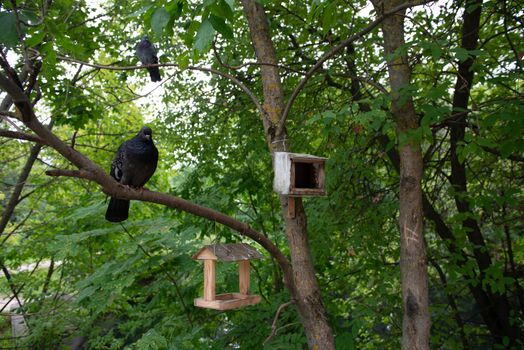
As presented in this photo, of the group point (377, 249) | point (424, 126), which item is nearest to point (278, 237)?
point (377, 249)

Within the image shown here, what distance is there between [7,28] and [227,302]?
171 centimetres

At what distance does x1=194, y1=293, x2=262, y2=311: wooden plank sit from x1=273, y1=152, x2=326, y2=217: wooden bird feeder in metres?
0.60

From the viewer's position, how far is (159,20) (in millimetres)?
1398

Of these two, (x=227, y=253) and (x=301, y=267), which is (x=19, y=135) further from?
(x=301, y=267)

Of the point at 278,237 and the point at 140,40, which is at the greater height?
the point at 140,40

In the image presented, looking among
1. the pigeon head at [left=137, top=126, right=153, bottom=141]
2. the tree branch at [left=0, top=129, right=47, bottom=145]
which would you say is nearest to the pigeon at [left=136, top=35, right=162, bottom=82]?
the pigeon head at [left=137, top=126, right=153, bottom=141]

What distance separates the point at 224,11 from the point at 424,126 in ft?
3.98

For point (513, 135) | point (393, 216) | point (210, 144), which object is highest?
point (210, 144)

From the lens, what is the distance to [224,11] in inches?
51.4

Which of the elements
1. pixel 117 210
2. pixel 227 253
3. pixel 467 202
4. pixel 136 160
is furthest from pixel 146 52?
pixel 467 202

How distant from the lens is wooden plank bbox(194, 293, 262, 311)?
2389 millimetres

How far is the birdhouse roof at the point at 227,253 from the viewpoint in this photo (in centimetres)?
247

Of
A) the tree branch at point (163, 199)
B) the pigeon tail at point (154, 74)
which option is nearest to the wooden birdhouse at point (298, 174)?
the tree branch at point (163, 199)

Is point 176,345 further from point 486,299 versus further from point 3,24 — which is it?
point 486,299
